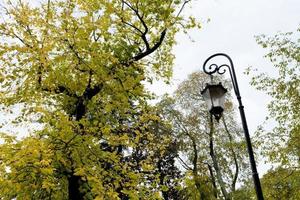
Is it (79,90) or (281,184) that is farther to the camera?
(281,184)

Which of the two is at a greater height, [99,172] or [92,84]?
[92,84]

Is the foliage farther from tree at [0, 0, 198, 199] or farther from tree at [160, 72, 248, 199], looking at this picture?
tree at [160, 72, 248, 199]

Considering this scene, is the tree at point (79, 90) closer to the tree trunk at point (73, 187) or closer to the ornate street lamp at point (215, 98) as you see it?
the tree trunk at point (73, 187)

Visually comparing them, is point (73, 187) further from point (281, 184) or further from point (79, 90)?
point (281, 184)

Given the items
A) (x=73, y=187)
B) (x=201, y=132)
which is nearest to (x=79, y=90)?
(x=73, y=187)

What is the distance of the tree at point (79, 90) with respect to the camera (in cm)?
975

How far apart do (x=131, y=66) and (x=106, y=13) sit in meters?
1.78

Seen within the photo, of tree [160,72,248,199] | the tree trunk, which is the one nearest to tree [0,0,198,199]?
the tree trunk

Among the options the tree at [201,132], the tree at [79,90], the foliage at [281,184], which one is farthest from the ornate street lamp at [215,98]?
the tree at [201,132]

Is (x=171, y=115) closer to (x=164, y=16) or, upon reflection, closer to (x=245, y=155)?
(x=245, y=155)

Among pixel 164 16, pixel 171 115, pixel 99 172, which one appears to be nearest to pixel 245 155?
pixel 171 115

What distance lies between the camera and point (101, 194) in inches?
375

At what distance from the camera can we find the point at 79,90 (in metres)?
11.5

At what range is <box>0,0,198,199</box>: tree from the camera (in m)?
9.75
